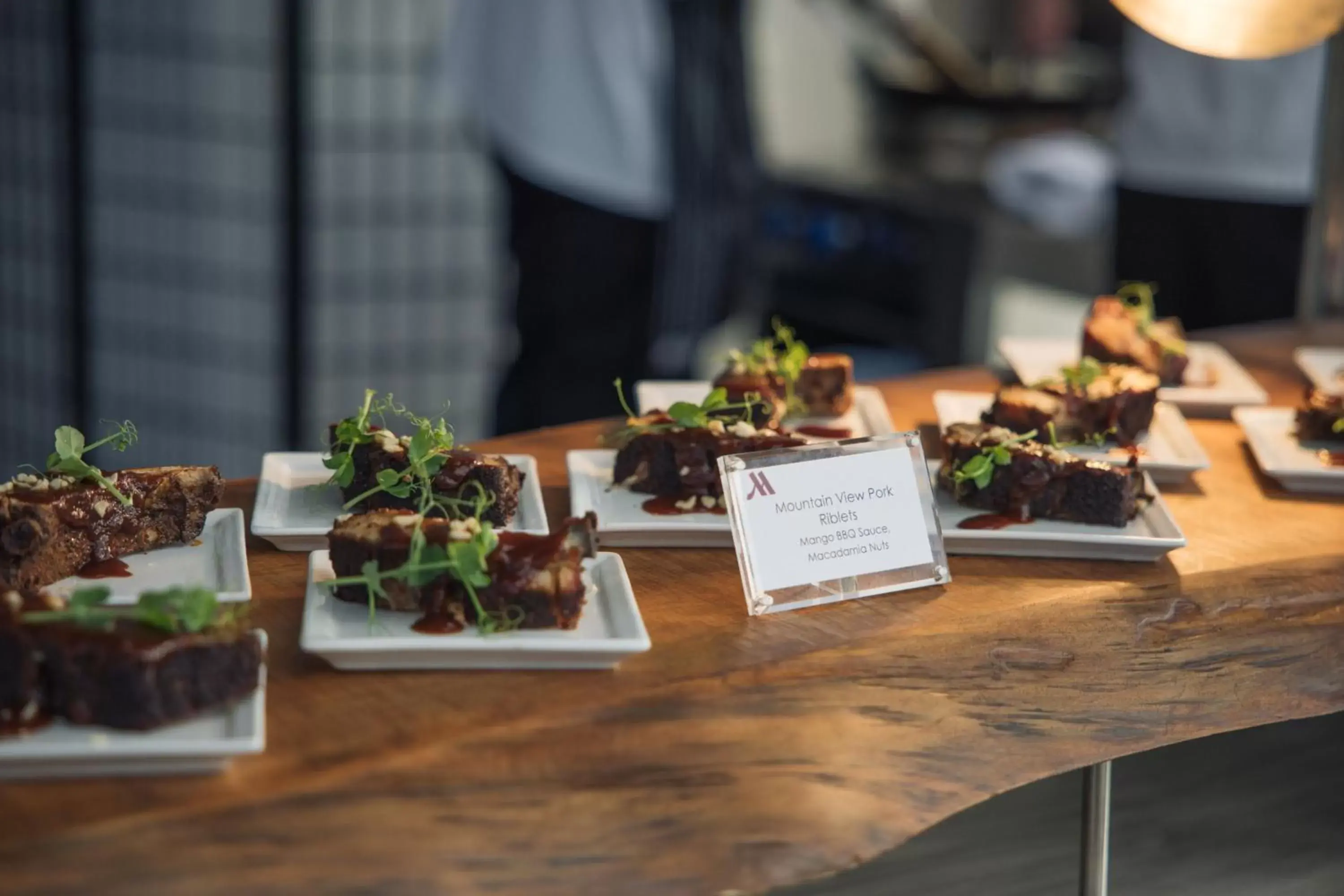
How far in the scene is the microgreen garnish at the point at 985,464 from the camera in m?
1.72

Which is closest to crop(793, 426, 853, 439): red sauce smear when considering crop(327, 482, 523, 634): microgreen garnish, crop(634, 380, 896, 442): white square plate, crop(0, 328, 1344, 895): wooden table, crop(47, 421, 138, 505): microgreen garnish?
crop(634, 380, 896, 442): white square plate

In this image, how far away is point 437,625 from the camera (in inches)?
54.2

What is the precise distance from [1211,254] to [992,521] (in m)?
2.46

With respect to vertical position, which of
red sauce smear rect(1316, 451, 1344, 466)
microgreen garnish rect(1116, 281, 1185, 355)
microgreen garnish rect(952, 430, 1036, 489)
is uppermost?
microgreen garnish rect(1116, 281, 1185, 355)

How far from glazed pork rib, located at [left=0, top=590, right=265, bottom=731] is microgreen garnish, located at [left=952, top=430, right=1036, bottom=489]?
871mm

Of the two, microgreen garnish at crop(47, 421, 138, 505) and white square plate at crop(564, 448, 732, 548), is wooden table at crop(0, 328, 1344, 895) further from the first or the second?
microgreen garnish at crop(47, 421, 138, 505)

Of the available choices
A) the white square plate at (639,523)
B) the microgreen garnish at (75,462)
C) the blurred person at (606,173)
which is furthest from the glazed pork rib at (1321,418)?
the blurred person at (606,173)

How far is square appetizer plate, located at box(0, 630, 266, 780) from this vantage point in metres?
1.14

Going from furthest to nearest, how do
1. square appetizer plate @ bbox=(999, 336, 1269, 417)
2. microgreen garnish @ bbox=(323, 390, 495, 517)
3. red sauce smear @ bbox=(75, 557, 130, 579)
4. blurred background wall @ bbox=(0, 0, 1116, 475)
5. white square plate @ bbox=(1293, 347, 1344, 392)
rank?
blurred background wall @ bbox=(0, 0, 1116, 475) < white square plate @ bbox=(1293, 347, 1344, 392) < square appetizer plate @ bbox=(999, 336, 1269, 417) < microgreen garnish @ bbox=(323, 390, 495, 517) < red sauce smear @ bbox=(75, 557, 130, 579)

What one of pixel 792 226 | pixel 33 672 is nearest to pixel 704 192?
pixel 792 226

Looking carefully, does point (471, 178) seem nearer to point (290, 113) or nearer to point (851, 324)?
point (290, 113)

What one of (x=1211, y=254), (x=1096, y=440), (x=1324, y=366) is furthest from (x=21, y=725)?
(x=1211, y=254)

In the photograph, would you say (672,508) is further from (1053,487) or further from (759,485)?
(1053,487)

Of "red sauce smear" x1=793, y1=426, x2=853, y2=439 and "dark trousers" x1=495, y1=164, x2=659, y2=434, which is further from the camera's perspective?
"dark trousers" x1=495, y1=164, x2=659, y2=434
